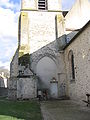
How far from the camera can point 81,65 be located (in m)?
13.5

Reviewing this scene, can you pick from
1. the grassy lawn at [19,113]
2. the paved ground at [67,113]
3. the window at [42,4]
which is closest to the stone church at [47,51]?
the window at [42,4]

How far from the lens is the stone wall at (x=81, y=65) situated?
40.2 ft

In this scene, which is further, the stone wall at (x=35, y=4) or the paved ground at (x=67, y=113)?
the stone wall at (x=35, y=4)

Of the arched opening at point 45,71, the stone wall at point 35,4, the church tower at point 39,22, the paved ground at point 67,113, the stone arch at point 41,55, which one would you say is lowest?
the paved ground at point 67,113

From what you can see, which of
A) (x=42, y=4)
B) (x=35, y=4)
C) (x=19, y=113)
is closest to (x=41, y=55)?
(x=35, y=4)

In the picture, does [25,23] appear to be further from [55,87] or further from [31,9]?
[55,87]

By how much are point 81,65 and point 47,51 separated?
5.65 m

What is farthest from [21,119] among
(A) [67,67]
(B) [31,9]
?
(B) [31,9]

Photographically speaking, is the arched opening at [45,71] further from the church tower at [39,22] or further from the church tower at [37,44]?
the church tower at [39,22]

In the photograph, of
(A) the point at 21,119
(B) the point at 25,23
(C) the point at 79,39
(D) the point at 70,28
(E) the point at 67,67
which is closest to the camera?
(A) the point at 21,119

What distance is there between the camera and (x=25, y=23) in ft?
61.9

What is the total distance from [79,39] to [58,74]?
17.0ft

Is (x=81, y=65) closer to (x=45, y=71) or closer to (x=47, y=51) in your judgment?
(x=45, y=71)

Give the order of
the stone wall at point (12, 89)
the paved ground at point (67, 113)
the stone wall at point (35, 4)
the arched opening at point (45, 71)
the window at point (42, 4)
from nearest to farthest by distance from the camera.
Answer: the paved ground at point (67, 113), the arched opening at point (45, 71), the stone wall at point (12, 89), the stone wall at point (35, 4), the window at point (42, 4)
